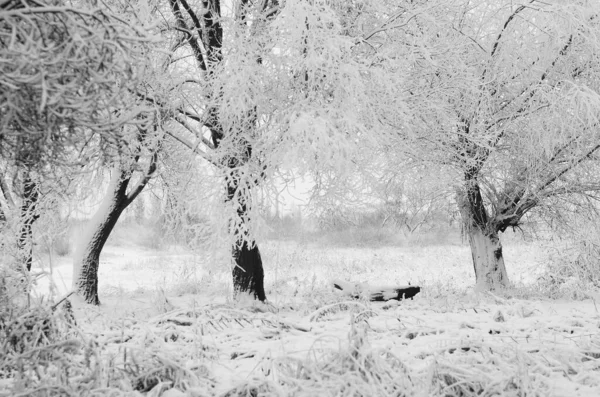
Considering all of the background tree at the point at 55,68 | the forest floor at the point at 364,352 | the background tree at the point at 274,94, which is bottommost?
the forest floor at the point at 364,352

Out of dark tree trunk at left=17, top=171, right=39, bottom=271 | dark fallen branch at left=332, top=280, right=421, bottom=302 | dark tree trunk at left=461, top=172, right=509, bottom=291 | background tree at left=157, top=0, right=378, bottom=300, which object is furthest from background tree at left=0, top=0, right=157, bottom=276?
dark tree trunk at left=461, top=172, right=509, bottom=291

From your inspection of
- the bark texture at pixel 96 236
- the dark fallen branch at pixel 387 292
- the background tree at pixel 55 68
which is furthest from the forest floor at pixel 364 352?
the bark texture at pixel 96 236

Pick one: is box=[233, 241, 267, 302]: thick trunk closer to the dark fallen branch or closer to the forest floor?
the dark fallen branch

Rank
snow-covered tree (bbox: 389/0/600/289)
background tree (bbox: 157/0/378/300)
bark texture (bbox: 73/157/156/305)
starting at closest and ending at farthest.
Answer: background tree (bbox: 157/0/378/300), snow-covered tree (bbox: 389/0/600/289), bark texture (bbox: 73/157/156/305)

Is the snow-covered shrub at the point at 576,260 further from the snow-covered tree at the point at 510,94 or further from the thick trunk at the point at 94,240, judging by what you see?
the thick trunk at the point at 94,240

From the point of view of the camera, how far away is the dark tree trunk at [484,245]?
36.0 feet

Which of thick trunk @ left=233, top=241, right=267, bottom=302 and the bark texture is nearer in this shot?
thick trunk @ left=233, top=241, right=267, bottom=302

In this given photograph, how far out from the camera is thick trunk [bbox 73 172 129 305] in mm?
10578

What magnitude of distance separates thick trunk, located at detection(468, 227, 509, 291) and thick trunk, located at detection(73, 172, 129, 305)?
25.8 ft

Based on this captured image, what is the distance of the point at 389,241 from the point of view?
72.5 ft

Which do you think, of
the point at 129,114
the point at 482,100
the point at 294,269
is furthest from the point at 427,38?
the point at 294,269

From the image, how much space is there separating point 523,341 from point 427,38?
5206 mm

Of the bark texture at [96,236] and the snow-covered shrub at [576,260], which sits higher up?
the bark texture at [96,236]

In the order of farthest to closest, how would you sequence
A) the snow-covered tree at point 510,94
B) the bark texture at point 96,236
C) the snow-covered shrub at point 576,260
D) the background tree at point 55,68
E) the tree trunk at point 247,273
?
the snow-covered shrub at point 576,260 → the bark texture at point 96,236 → the tree trunk at point 247,273 → the snow-covered tree at point 510,94 → the background tree at point 55,68
